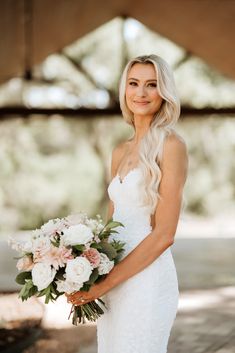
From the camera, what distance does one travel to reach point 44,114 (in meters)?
8.72

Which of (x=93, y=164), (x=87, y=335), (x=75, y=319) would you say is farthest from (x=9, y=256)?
(x=75, y=319)

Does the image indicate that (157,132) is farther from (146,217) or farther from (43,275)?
(43,275)

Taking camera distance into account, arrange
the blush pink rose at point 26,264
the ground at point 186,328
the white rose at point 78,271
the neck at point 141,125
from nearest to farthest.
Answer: the white rose at point 78,271
the blush pink rose at point 26,264
the neck at point 141,125
the ground at point 186,328

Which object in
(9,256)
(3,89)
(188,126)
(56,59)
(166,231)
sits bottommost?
(166,231)

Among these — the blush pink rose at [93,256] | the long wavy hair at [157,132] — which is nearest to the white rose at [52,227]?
the blush pink rose at [93,256]

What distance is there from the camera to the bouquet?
2189 millimetres

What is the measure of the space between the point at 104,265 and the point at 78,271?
0.31 feet

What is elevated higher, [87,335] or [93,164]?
[93,164]

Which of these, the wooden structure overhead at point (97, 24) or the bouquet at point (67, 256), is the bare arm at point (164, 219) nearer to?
the bouquet at point (67, 256)

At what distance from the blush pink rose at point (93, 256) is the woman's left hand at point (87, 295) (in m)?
0.10

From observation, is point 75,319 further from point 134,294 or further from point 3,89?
point 3,89

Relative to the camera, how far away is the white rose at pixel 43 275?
7.17 ft

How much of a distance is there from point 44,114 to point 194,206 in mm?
8171

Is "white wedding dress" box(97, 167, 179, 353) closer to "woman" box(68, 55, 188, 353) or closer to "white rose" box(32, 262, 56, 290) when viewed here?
"woman" box(68, 55, 188, 353)
